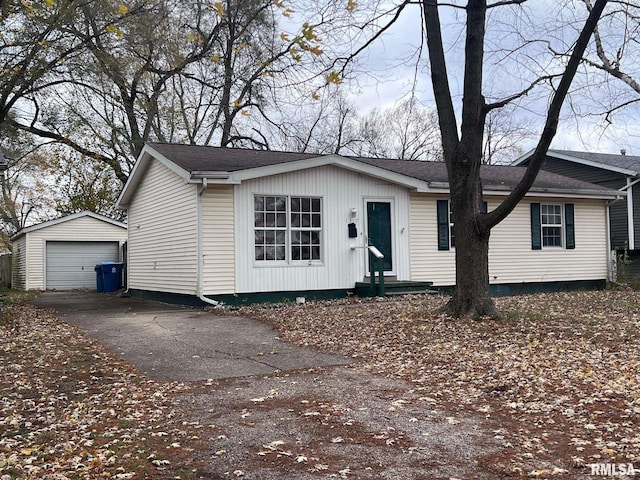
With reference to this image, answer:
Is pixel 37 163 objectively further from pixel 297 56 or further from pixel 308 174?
pixel 297 56

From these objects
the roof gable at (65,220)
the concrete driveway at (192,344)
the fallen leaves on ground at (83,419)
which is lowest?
the fallen leaves on ground at (83,419)

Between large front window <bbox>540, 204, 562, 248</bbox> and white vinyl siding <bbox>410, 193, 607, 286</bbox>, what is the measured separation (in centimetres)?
20

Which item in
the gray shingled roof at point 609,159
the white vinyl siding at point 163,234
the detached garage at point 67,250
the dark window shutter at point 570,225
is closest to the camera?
the white vinyl siding at point 163,234

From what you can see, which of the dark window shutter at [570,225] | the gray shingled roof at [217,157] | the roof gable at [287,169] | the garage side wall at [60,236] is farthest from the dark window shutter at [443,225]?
the garage side wall at [60,236]

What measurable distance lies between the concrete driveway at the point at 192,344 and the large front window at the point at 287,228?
2.18m

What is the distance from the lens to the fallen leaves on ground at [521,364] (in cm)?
432

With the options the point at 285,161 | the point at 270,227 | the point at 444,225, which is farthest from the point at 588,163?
the point at 270,227

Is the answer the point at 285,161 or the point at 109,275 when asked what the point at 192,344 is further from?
the point at 109,275

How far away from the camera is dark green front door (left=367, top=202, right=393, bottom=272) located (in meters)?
14.8

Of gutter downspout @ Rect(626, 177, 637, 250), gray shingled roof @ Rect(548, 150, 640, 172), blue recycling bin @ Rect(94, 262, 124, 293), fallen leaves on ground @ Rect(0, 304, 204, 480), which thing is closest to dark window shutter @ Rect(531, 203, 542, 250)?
gutter downspout @ Rect(626, 177, 637, 250)

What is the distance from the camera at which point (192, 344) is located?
873 cm

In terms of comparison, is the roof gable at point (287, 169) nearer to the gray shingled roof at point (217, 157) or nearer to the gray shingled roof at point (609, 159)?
the gray shingled roof at point (217, 157)

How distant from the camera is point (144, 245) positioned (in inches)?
669

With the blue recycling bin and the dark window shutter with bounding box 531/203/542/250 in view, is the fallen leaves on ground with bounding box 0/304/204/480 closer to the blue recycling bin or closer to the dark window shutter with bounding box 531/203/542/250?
the dark window shutter with bounding box 531/203/542/250
